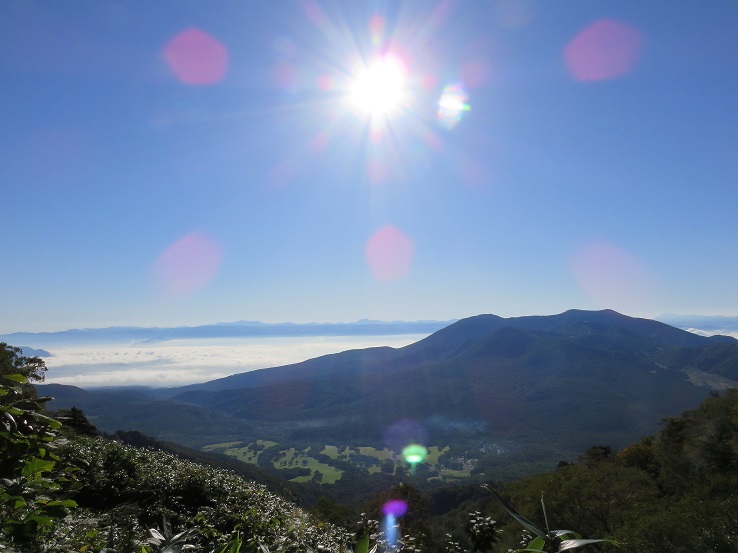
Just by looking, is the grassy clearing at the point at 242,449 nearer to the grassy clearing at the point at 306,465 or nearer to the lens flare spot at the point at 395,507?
the grassy clearing at the point at 306,465

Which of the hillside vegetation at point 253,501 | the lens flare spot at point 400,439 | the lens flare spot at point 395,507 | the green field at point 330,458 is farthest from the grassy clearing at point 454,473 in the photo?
the lens flare spot at point 395,507

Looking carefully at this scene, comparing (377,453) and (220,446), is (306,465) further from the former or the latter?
(377,453)

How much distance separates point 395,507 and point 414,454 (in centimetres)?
15036

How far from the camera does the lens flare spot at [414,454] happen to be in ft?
525

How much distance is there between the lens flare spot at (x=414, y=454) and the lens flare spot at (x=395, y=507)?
13195 cm

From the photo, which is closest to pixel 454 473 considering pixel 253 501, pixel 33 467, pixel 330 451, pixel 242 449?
pixel 330 451

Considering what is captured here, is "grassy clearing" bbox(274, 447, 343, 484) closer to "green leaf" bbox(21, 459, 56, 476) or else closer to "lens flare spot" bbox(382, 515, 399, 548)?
"lens flare spot" bbox(382, 515, 399, 548)

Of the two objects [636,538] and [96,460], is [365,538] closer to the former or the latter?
[96,460]

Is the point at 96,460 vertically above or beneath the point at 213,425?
above

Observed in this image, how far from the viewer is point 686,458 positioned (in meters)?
31.5

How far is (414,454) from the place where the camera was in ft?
560

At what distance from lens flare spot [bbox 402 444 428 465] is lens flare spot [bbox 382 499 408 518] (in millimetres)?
131952

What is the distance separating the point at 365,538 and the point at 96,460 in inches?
368

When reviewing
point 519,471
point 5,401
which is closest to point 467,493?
point 519,471
